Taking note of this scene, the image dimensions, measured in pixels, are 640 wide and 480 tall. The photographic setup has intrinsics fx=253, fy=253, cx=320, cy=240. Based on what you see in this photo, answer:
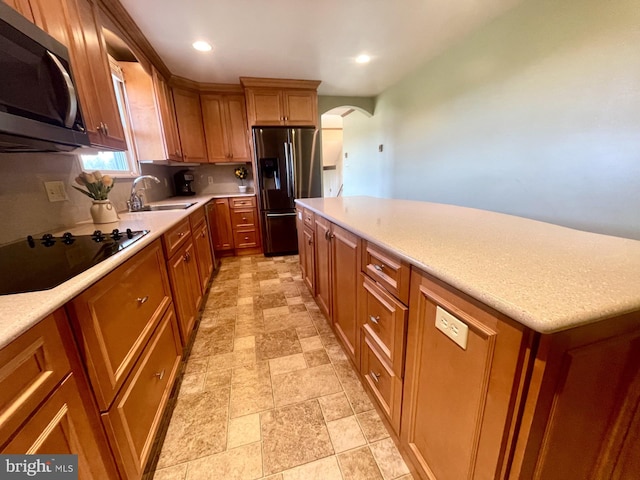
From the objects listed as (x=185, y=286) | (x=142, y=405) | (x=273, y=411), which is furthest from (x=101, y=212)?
(x=273, y=411)

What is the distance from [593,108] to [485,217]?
48.3 inches

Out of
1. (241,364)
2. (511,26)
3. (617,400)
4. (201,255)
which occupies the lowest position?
(241,364)

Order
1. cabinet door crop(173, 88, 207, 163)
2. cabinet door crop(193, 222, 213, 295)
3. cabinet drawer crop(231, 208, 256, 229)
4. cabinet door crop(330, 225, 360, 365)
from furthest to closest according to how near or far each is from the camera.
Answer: cabinet drawer crop(231, 208, 256, 229) < cabinet door crop(173, 88, 207, 163) < cabinet door crop(193, 222, 213, 295) < cabinet door crop(330, 225, 360, 365)

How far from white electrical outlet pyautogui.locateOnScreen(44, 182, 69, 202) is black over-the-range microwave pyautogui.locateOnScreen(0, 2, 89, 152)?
31cm

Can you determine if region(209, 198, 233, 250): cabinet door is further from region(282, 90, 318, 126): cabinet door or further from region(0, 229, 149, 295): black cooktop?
region(0, 229, 149, 295): black cooktop

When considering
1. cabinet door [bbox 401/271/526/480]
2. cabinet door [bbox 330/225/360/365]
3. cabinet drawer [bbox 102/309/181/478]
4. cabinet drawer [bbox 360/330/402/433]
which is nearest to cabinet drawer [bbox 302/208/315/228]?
cabinet door [bbox 330/225/360/365]

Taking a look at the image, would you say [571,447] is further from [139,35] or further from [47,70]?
[139,35]

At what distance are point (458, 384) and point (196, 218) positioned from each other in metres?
2.39

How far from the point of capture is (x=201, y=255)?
2.49m

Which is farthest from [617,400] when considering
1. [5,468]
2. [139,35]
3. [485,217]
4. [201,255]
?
[139,35]

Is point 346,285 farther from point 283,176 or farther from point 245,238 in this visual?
point 245,238

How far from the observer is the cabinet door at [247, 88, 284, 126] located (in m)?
3.32

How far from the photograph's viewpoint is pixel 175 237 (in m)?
1.69

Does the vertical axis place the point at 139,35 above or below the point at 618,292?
above
